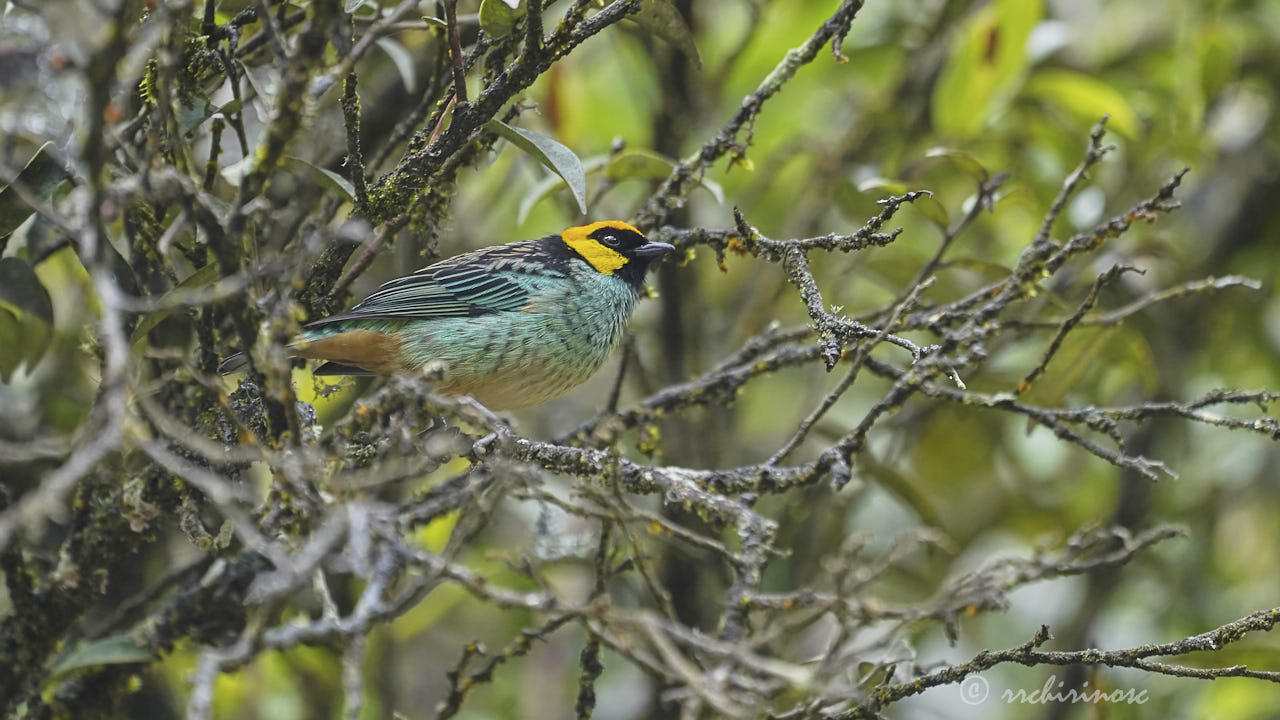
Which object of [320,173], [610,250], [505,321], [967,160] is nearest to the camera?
[320,173]

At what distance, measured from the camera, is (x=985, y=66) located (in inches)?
167

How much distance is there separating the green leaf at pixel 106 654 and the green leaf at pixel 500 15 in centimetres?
166

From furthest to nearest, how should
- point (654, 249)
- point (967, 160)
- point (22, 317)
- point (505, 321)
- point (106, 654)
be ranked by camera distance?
point (505, 321)
point (654, 249)
point (967, 160)
point (22, 317)
point (106, 654)

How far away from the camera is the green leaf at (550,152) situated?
8.15ft

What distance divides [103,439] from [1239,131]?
17.7 feet

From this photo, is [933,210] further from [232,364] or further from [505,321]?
[232,364]

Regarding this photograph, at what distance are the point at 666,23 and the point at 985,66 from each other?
192 centimetres

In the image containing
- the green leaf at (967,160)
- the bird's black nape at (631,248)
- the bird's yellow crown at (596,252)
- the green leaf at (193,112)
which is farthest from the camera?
the bird's yellow crown at (596,252)

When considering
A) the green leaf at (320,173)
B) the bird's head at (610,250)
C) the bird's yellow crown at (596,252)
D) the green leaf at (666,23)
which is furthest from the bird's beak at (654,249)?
the green leaf at (320,173)

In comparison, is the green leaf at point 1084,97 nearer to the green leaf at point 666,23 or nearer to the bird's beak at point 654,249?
the bird's beak at point 654,249

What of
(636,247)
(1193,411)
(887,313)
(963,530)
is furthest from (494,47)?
(963,530)

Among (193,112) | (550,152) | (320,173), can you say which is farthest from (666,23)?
(193,112)

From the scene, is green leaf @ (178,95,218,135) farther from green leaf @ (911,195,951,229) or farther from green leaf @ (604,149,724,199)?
green leaf @ (911,195,951,229)

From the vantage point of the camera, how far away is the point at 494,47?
2611 millimetres
